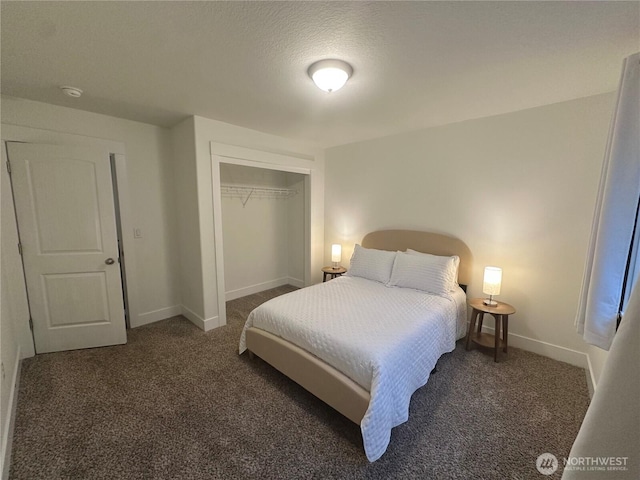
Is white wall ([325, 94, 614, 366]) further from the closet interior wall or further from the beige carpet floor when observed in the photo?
the closet interior wall

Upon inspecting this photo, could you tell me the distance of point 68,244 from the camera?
2.43 meters

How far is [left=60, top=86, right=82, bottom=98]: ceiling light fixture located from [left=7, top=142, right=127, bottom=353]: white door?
0.48 meters

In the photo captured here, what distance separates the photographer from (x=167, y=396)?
6.31 ft

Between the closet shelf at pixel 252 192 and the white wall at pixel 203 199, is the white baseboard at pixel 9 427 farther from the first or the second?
the closet shelf at pixel 252 192

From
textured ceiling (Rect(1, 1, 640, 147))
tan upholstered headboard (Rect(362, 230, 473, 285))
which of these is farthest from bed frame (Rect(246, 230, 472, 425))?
textured ceiling (Rect(1, 1, 640, 147))

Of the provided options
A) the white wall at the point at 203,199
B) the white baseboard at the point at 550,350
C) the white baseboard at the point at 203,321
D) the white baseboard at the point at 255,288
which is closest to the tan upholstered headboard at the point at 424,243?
the white baseboard at the point at 550,350

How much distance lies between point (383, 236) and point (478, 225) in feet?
3.62

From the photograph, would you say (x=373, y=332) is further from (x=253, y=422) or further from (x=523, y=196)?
(x=523, y=196)

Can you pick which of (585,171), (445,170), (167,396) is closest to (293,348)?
(167,396)

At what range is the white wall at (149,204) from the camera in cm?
271

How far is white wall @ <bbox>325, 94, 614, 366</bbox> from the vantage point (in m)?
2.22

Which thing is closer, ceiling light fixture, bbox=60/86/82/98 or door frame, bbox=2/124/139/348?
ceiling light fixture, bbox=60/86/82/98

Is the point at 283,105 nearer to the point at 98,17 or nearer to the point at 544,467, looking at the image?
the point at 98,17

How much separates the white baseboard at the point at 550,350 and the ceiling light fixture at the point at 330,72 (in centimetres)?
293
